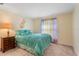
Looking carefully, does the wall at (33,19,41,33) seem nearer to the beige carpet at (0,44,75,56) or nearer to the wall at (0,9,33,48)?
the wall at (0,9,33,48)

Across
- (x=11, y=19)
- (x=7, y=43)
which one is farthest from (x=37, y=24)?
(x=7, y=43)

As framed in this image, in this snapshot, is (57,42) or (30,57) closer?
(30,57)

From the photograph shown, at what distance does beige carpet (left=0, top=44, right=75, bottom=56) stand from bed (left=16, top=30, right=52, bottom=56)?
0.08 meters

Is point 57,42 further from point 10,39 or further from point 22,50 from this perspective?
point 10,39

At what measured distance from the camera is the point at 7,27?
4.96 ft

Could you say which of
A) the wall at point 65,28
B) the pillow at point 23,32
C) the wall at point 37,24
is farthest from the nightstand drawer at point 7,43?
the wall at point 65,28

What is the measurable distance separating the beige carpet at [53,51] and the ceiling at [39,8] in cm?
66

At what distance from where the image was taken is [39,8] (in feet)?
4.99

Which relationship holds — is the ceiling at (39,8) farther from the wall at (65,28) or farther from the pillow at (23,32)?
the pillow at (23,32)

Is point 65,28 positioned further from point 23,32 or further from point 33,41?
point 23,32

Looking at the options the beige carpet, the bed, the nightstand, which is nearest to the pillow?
the bed

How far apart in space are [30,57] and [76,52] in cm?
85

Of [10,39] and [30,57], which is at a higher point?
[10,39]

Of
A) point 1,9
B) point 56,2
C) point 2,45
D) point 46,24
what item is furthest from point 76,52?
point 1,9
